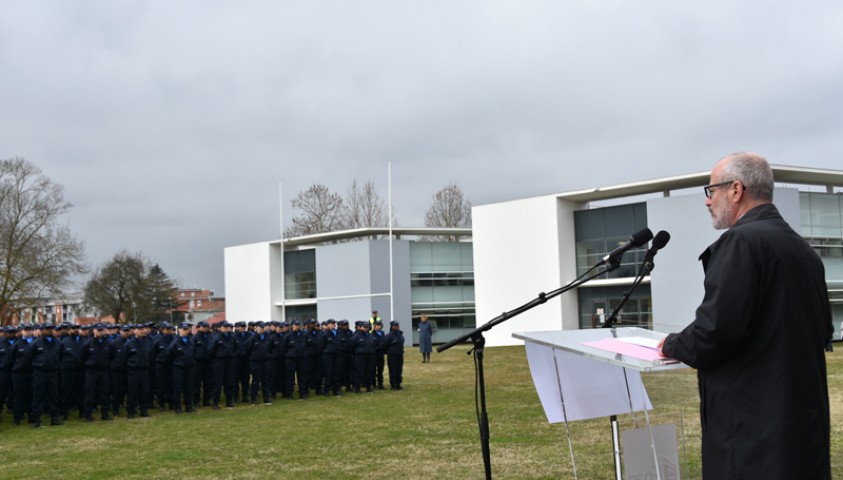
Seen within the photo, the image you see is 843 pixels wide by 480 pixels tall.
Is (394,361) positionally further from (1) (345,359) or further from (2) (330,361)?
(2) (330,361)

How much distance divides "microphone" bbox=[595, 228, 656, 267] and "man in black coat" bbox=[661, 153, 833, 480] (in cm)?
123

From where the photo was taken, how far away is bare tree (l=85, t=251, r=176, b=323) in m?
71.2

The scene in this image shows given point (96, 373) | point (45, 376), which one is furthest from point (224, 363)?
point (45, 376)

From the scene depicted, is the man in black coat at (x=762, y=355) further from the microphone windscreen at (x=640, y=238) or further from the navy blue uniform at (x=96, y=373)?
the navy blue uniform at (x=96, y=373)

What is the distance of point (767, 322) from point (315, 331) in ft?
61.4

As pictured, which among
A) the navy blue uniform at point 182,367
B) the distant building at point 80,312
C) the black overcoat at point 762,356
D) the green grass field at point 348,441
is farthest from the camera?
the distant building at point 80,312

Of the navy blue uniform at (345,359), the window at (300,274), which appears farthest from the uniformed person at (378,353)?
the window at (300,274)

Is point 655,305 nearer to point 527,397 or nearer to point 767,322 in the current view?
point 527,397

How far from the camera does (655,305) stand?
41.2 m

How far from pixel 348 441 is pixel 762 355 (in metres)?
9.74

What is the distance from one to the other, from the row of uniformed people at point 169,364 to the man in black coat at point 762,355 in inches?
597

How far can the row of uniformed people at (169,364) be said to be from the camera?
53.7 ft

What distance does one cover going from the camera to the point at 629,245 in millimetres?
4793

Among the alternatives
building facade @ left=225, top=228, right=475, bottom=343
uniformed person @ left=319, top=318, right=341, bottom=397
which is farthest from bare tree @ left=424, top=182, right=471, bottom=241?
uniformed person @ left=319, top=318, right=341, bottom=397
